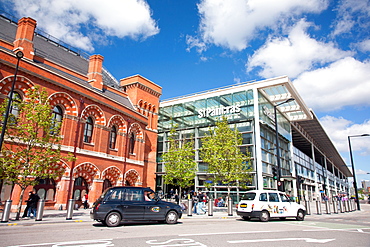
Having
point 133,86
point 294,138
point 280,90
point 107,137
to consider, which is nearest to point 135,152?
point 107,137

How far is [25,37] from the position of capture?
791 inches

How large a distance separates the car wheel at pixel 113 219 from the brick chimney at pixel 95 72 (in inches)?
692

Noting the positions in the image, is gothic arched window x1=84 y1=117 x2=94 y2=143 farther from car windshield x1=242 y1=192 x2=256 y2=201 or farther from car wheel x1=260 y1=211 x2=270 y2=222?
car wheel x1=260 y1=211 x2=270 y2=222

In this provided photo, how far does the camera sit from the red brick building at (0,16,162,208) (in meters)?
19.2

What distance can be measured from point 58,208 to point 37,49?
14021 millimetres

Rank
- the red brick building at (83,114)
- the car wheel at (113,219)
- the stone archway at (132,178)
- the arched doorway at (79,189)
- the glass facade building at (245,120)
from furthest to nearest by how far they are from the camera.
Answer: the glass facade building at (245,120) < the stone archway at (132,178) < the arched doorway at (79,189) < the red brick building at (83,114) < the car wheel at (113,219)

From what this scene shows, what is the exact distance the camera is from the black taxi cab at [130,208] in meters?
11.2

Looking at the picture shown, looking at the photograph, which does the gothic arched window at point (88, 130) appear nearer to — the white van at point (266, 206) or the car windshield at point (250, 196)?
the white van at point (266, 206)

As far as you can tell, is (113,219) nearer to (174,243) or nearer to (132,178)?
(174,243)

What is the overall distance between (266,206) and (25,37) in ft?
67.8

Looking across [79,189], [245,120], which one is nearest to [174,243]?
[79,189]

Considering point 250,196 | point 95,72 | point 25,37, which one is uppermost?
point 95,72

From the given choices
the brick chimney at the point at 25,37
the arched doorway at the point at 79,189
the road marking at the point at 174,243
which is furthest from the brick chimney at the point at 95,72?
the road marking at the point at 174,243

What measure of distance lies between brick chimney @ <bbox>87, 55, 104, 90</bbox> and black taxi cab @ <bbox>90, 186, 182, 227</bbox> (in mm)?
16792
